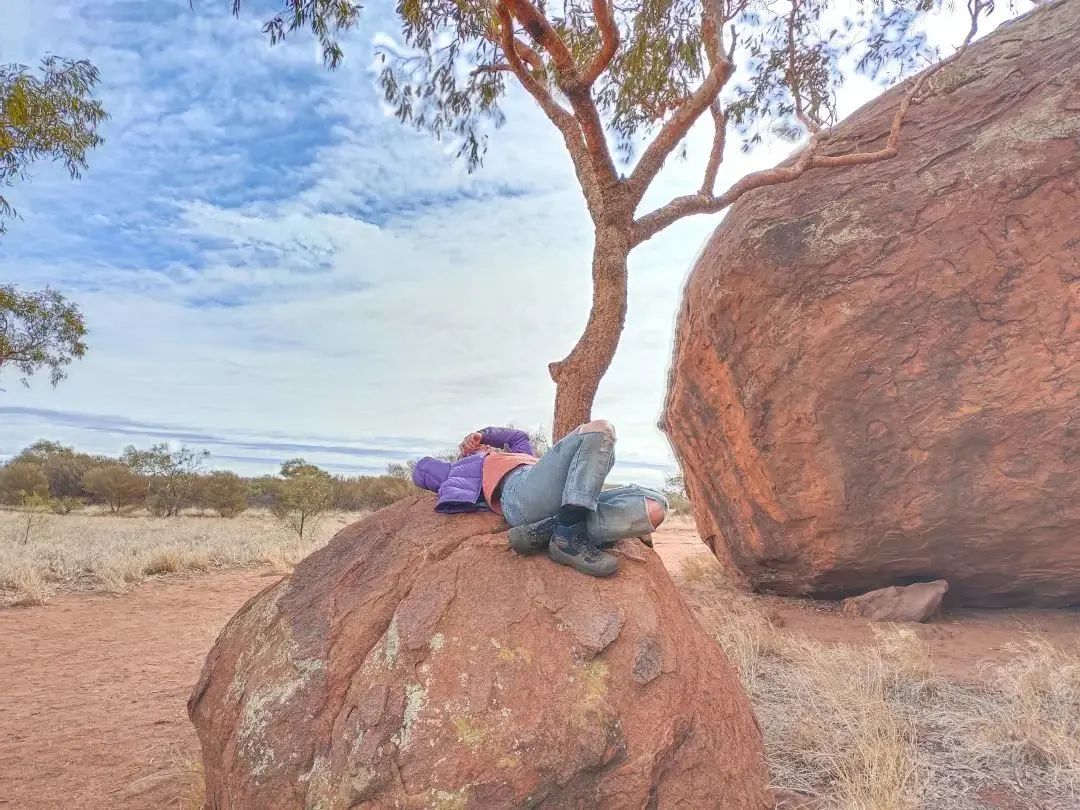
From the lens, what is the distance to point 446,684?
2627mm

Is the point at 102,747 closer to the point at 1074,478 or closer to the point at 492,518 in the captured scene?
the point at 492,518

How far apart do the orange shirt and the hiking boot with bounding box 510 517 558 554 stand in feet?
1.09

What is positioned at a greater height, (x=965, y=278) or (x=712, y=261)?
(x=712, y=261)

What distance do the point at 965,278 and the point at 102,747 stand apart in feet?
23.5

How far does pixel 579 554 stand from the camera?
308cm

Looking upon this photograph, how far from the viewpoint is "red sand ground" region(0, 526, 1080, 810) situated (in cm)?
393

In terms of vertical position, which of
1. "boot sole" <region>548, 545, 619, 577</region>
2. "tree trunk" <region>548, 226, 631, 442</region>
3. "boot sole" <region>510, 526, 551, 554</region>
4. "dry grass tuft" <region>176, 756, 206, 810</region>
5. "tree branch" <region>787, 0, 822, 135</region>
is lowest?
"dry grass tuft" <region>176, 756, 206, 810</region>

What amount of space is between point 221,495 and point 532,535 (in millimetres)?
23532

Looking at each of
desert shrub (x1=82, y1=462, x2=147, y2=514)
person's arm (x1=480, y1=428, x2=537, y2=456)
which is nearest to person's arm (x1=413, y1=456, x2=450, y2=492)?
person's arm (x1=480, y1=428, x2=537, y2=456)

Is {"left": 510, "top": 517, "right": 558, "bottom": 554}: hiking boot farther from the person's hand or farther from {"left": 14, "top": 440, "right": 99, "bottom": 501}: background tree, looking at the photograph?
{"left": 14, "top": 440, "right": 99, "bottom": 501}: background tree

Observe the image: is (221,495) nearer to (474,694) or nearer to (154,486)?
(154,486)

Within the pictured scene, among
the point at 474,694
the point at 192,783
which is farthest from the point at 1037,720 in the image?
the point at 192,783

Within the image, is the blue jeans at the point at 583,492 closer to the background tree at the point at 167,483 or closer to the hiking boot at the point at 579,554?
the hiking boot at the point at 579,554

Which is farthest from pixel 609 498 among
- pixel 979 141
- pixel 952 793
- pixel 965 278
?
pixel 979 141
